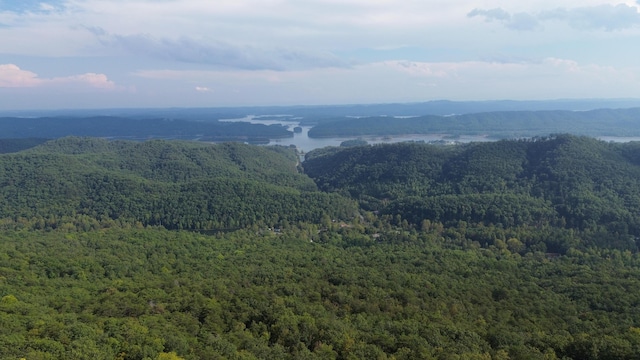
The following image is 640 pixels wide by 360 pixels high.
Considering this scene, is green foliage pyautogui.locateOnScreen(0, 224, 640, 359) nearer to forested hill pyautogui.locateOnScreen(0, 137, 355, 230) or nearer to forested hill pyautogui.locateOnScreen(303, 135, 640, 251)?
forested hill pyautogui.locateOnScreen(303, 135, 640, 251)

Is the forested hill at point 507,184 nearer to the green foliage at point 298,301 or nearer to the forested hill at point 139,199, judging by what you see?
the forested hill at point 139,199

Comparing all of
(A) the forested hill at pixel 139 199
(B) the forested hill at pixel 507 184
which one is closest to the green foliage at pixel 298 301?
(B) the forested hill at pixel 507 184

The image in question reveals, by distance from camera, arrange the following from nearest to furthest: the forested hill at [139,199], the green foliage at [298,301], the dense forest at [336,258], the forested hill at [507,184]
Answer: the green foliage at [298,301] → the dense forest at [336,258] → the forested hill at [507,184] → the forested hill at [139,199]

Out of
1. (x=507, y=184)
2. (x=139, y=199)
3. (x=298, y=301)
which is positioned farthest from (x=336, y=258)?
(x=507, y=184)

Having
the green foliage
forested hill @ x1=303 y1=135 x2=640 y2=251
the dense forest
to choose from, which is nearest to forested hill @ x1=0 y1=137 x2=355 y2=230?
the dense forest

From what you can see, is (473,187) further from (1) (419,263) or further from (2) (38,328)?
(2) (38,328)

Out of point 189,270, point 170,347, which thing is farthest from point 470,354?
point 189,270

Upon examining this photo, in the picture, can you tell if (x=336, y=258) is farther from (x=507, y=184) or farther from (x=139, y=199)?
(x=507, y=184)
